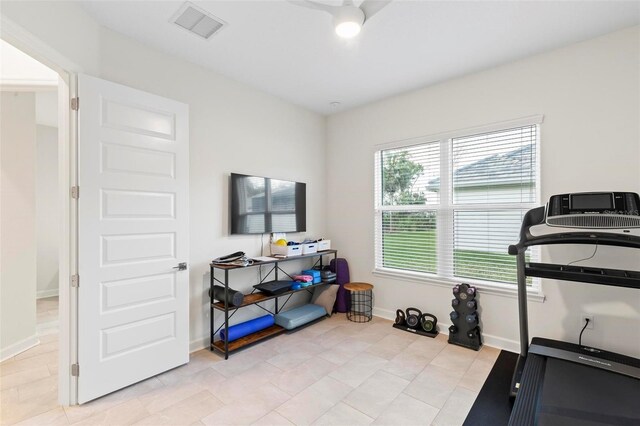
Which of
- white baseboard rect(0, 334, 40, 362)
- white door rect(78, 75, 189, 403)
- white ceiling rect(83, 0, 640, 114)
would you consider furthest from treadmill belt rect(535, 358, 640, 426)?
white baseboard rect(0, 334, 40, 362)

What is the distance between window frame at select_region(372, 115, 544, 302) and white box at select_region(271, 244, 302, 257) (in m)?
1.09

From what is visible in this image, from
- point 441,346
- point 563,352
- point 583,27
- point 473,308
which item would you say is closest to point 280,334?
point 441,346

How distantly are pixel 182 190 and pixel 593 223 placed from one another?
329 cm

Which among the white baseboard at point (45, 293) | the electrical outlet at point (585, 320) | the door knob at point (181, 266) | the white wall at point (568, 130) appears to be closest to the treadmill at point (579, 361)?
the electrical outlet at point (585, 320)

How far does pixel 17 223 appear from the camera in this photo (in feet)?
9.96

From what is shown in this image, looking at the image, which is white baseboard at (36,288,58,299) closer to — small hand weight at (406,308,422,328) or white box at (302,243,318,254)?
white box at (302,243,318,254)

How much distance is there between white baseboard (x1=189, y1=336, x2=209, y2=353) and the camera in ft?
9.64

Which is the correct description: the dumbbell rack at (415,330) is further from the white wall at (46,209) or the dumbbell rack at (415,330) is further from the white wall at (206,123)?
the white wall at (46,209)

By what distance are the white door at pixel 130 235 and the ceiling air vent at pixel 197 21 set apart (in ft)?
2.05

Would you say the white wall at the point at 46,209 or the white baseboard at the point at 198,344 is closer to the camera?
the white baseboard at the point at 198,344

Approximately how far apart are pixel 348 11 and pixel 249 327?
2984 millimetres

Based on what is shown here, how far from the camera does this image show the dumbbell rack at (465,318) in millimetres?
3000

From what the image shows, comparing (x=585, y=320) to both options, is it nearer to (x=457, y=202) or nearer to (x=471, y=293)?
(x=471, y=293)

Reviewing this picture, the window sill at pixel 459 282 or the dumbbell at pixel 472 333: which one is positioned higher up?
the window sill at pixel 459 282
